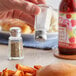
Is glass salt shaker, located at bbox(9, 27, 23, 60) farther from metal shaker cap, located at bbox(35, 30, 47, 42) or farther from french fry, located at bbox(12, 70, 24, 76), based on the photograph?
french fry, located at bbox(12, 70, 24, 76)

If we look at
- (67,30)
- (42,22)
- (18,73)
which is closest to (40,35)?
(42,22)

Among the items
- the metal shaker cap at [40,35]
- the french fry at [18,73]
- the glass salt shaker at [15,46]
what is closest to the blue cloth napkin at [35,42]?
Answer: the metal shaker cap at [40,35]

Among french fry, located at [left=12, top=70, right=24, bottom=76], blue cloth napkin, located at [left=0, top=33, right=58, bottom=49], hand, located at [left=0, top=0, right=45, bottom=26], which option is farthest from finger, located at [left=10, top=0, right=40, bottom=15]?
french fry, located at [left=12, top=70, right=24, bottom=76]

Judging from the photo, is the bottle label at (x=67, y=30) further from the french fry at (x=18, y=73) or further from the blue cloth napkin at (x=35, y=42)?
the french fry at (x=18, y=73)

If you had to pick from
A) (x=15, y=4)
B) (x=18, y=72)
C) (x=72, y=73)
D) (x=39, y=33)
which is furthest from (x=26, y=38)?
(x=72, y=73)

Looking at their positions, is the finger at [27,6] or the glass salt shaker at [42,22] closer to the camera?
the finger at [27,6]
